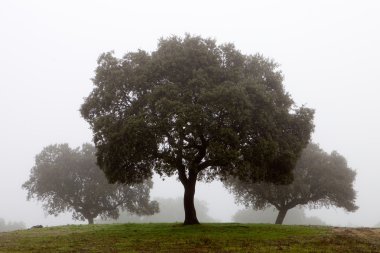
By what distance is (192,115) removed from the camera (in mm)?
33375

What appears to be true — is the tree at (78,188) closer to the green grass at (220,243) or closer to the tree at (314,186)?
the tree at (314,186)

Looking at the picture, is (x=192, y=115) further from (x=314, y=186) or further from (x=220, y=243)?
(x=314, y=186)

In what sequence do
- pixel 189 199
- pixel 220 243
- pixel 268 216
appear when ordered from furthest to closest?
1. pixel 268 216
2. pixel 189 199
3. pixel 220 243

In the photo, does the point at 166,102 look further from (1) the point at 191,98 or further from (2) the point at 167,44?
(2) the point at 167,44

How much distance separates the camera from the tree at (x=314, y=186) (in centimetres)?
5788

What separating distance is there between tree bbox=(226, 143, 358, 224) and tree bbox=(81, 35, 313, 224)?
18733 mm

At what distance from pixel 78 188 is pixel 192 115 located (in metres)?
43.3

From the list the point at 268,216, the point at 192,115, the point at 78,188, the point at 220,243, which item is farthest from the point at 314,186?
the point at 268,216

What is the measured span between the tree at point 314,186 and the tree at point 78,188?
2071 cm

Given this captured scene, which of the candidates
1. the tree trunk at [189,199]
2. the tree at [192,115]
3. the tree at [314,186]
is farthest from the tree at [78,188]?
the tree at [192,115]

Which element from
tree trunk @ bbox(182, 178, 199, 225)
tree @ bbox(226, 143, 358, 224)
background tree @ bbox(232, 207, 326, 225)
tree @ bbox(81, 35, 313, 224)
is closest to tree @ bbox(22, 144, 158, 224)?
tree @ bbox(226, 143, 358, 224)

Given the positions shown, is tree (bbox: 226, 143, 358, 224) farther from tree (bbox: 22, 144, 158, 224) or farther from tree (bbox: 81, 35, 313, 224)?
tree (bbox: 22, 144, 158, 224)

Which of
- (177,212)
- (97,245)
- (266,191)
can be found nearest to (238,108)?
(97,245)

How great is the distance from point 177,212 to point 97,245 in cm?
13753
